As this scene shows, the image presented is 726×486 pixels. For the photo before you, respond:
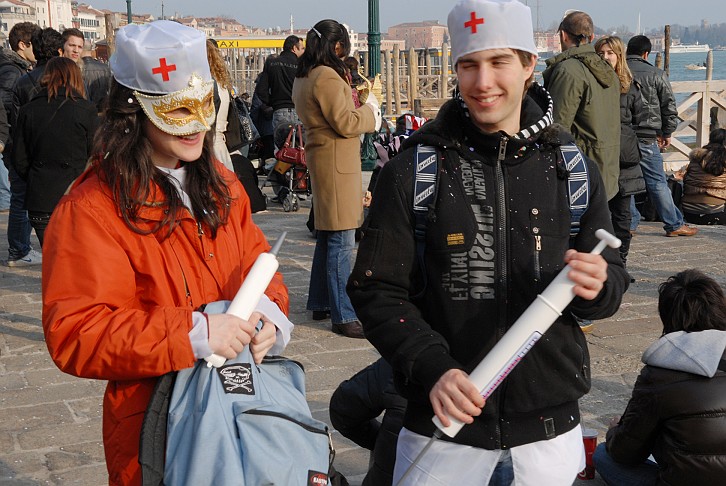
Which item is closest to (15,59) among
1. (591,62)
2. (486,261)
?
(591,62)

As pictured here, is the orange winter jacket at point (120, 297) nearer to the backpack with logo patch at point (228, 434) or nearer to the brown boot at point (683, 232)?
the backpack with logo patch at point (228, 434)

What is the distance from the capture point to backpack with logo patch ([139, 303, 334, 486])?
80.5 inches

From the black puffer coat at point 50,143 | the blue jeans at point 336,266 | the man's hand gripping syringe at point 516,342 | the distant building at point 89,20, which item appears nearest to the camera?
the man's hand gripping syringe at point 516,342

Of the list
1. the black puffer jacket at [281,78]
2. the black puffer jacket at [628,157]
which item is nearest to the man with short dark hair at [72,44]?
the black puffer jacket at [281,78]

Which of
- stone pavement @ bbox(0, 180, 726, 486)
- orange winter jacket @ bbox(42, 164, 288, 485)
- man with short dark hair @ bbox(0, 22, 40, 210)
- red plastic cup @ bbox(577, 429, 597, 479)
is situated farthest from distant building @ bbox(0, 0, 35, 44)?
orange winter jacket @ bbox(42, 164, 288, 485)

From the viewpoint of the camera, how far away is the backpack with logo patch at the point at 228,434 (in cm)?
204

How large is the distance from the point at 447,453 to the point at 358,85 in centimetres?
579

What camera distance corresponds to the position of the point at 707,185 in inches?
371

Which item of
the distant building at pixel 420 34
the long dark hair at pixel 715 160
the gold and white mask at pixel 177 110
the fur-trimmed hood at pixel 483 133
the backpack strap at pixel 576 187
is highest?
the distant building at pixel 420 34

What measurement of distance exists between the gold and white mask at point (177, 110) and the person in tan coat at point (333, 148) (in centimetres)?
341

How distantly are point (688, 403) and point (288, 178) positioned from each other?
7.76 metres

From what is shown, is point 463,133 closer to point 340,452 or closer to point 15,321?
point 340,452

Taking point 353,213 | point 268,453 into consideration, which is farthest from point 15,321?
point 268,453

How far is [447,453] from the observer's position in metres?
2.28
